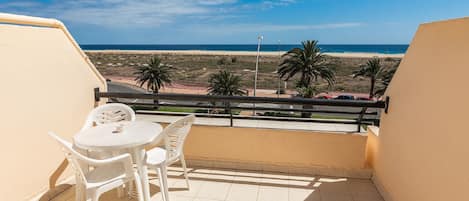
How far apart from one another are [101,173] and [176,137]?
1.93ft

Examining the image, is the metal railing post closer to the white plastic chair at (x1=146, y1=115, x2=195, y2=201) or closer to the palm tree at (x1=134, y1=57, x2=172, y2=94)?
the white plastic chair at (x1=146, y1=115, x2=195, y2=201)

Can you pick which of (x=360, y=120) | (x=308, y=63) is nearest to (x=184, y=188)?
(x=360, y=120)

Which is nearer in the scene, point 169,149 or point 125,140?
point 125,140

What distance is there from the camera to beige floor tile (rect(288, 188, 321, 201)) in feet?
8.05

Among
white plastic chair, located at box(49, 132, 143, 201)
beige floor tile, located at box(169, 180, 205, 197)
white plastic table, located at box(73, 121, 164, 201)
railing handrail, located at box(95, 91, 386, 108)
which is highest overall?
railing handrail, located at box(95, 91, 386, 108)

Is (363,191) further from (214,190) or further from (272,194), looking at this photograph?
(214,190)

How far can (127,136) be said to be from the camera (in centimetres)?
201

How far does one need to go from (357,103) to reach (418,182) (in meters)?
0.84

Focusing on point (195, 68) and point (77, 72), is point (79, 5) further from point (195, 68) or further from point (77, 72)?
point (77, 72)

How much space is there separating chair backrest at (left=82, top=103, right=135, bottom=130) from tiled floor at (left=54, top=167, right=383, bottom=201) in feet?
2.22

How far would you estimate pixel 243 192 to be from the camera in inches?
102

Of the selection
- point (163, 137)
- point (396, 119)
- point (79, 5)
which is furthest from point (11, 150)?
point (79, 5)

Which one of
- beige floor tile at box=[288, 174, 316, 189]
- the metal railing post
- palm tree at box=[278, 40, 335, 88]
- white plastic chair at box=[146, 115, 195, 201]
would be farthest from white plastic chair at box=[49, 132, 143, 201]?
palm tree at box=[278, 40, 335, 88]

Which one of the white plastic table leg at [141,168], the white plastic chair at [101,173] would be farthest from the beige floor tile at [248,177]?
the white plastic chair at [101,173]
